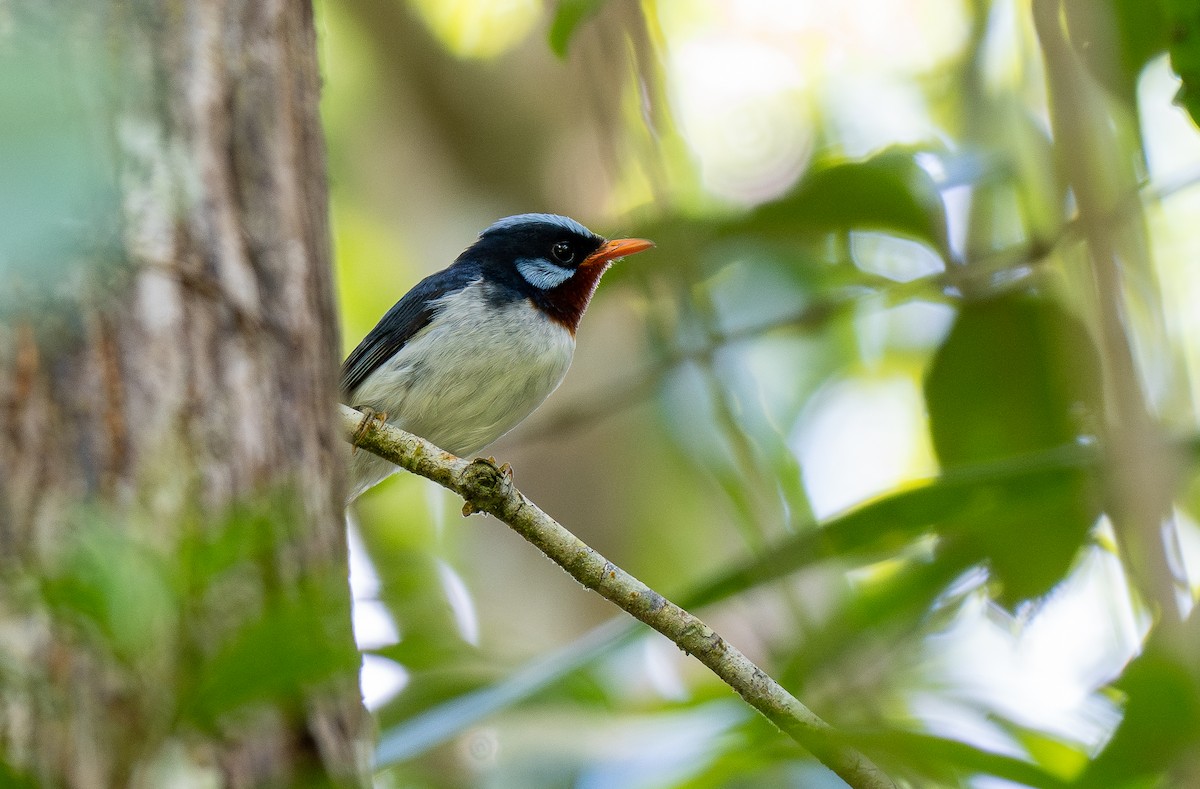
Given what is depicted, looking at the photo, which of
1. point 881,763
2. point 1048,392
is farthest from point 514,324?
point 881,763

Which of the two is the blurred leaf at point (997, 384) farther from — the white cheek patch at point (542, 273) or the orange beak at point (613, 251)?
the white cheek patch at point (542, 273)

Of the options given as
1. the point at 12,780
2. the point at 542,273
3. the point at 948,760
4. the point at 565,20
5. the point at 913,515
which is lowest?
the point at 948,760

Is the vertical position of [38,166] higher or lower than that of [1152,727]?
higher

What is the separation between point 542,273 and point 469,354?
0.83 meters

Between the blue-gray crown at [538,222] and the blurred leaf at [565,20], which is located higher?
the blue-gray crown at [538,222]

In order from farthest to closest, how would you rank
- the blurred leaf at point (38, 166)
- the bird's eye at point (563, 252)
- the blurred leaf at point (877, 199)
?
the bird's eye at point (563, 252) < the blurred leaf at point (877, 199) < the blurred leaf at point (38, 166)

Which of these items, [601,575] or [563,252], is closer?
[601,575]

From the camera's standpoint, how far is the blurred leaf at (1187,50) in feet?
8.13

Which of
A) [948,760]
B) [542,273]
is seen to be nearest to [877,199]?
[542,273]

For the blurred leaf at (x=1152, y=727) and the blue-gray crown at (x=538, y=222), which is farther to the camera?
the blue-gray crown at (x=538, y=222)

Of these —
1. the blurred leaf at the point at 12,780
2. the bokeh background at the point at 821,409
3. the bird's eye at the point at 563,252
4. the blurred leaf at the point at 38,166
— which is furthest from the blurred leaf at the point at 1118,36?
the bird's eye at the point at 563,252

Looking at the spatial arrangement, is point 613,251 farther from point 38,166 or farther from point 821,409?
point 38,166

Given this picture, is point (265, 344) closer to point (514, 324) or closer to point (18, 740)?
point (18, 740)

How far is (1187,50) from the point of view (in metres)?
2.49
